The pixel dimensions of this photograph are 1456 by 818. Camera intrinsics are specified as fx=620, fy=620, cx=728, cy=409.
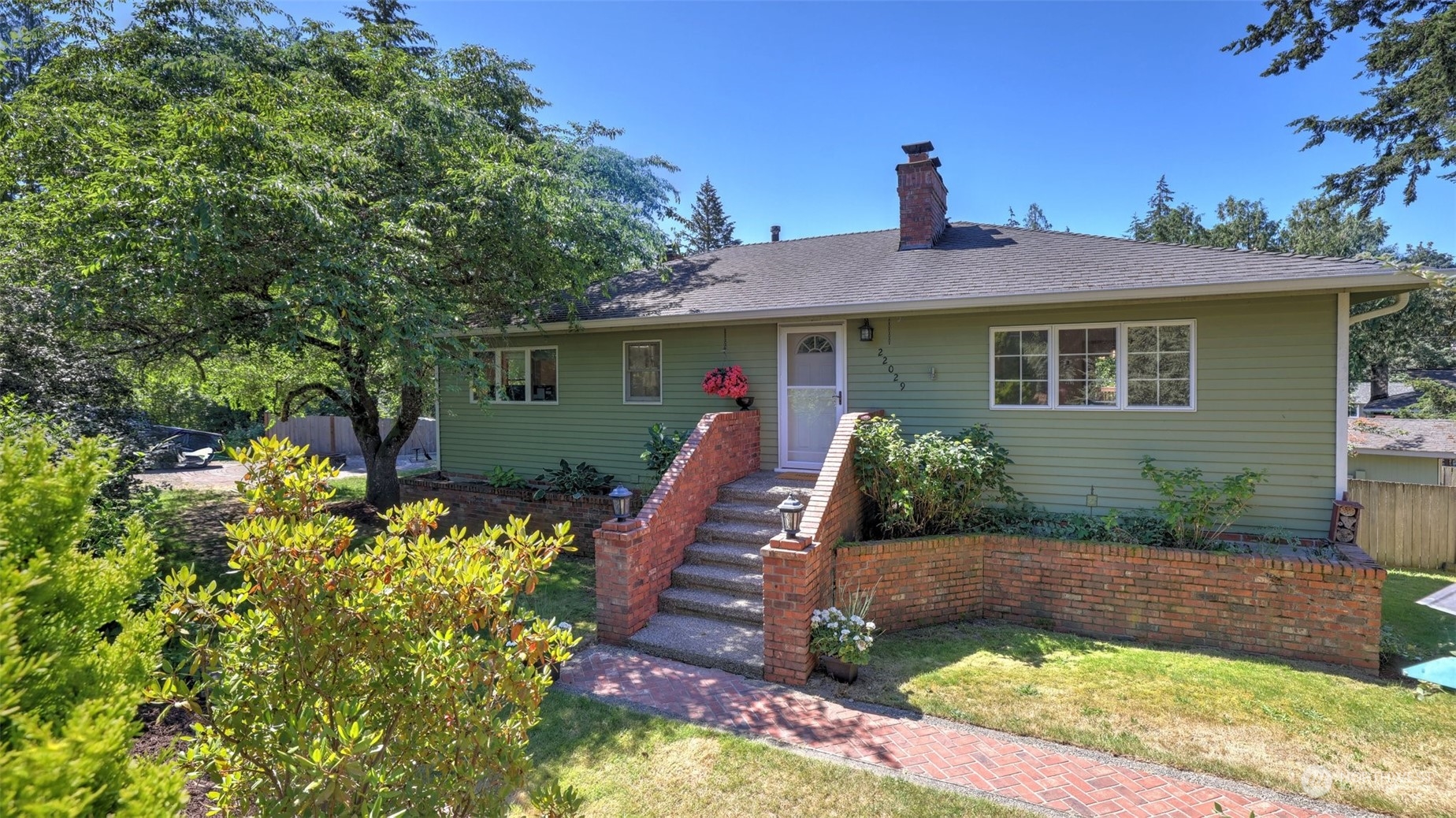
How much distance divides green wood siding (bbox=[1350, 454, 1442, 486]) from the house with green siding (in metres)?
10.5

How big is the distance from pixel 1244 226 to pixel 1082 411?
3109cm

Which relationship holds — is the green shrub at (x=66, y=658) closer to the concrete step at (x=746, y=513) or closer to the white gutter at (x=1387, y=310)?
the concrete step at (x=746, y=513)

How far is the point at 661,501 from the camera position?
20.6 ft

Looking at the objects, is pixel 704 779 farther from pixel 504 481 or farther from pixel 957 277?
pixel 504 481

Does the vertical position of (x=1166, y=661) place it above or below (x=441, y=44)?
below

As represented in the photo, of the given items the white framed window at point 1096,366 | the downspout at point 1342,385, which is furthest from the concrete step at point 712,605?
the downspout at point 1342,385

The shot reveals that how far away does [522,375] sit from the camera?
10.5 m

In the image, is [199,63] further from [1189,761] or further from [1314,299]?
[1314,299]

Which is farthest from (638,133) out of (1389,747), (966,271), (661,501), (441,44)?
(1389,747)

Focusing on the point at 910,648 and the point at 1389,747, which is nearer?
the point at 1389,747

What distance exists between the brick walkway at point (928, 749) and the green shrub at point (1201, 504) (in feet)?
10.1

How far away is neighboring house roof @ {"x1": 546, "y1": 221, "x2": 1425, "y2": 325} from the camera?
20.6 feet

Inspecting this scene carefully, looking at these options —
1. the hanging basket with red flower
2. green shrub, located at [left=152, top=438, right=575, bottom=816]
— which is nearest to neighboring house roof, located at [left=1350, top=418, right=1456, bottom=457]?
the hanging basket with red flower

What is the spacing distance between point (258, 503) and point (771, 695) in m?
3.73
